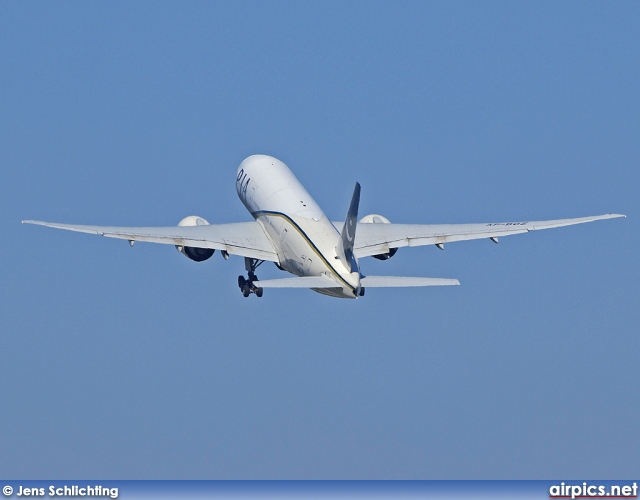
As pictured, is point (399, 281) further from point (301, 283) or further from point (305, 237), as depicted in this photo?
point (305, 237)

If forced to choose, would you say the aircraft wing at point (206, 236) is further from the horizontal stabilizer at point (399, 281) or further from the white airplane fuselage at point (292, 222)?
the horizontal stabilizer at point (399, 281)

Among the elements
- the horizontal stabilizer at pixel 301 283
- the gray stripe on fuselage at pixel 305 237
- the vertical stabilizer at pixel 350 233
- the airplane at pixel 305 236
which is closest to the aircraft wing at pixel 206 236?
the airplane at pixel 305 236

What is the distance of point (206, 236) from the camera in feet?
322

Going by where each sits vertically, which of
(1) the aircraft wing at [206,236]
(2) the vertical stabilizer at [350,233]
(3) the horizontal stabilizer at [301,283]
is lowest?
(3) the horizontal stabilizer at [301,283]

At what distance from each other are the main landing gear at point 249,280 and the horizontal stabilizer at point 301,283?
9501 millimetres

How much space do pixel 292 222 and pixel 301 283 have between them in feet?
28.2

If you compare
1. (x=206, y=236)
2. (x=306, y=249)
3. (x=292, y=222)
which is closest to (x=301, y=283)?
(x=306, y=249)

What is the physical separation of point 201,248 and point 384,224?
1031 cm

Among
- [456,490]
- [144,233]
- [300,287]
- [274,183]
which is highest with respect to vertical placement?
[274,183]

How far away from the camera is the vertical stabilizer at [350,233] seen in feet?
300

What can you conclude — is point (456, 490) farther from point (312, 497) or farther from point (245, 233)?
point (245, 233)

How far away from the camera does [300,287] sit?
88.4 meters

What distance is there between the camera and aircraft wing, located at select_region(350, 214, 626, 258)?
9775 cm

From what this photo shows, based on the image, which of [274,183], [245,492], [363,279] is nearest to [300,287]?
[363,279]
